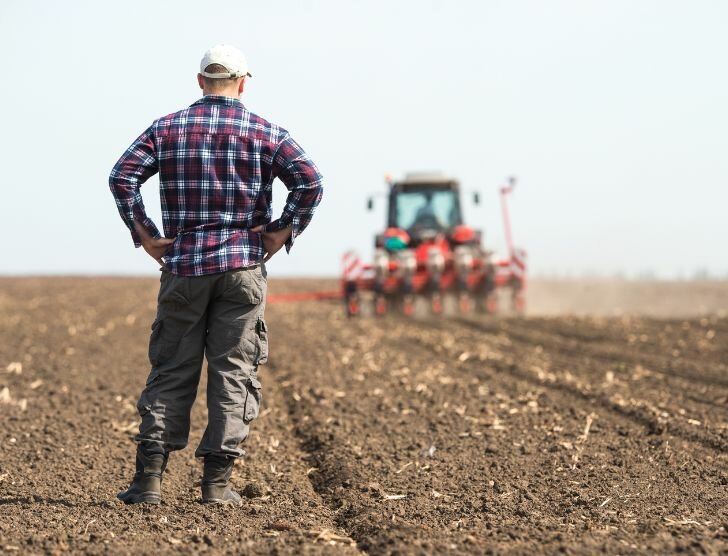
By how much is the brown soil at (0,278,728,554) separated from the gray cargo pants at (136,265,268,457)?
1.09ft

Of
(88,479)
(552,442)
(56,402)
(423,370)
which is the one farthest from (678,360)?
(88,479)

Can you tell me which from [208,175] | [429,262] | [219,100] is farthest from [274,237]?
[429,262]

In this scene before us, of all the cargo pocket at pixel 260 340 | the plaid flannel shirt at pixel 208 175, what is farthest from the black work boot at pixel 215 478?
the plaid flannel shirt at pixel 208 175

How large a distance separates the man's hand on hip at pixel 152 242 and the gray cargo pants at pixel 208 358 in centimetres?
11

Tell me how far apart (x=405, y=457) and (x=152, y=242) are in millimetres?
2160

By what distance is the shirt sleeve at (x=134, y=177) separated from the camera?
165 inches

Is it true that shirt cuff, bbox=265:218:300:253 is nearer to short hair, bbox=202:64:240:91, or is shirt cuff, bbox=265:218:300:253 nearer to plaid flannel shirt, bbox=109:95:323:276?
plaid flannel shirt, bbox=109:95:323:276

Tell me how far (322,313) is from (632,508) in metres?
16.9

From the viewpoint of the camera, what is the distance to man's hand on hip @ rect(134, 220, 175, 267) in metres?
4.22

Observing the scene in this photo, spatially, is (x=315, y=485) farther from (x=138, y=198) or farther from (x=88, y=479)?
(x=138, y=198)

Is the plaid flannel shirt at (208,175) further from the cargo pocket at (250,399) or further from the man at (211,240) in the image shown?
the cargo pocket at (250,399)

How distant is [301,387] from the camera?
28.7 feet

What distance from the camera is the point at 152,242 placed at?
4.23 m

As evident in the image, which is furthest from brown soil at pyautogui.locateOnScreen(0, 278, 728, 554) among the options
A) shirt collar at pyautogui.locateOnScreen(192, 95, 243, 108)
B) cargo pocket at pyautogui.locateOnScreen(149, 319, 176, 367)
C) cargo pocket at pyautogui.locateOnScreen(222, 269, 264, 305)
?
shirt collar at pyautogui.locateOnScreen(192, 95, 243, 108)
